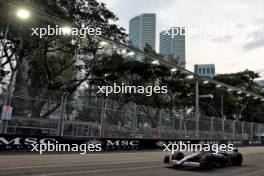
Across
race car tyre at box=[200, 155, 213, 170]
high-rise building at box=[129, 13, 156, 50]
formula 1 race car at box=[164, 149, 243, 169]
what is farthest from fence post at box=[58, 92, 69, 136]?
high-rise building at box=[129, 13, 156, 50]

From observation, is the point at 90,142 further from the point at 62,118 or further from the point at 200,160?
the point at 200,160

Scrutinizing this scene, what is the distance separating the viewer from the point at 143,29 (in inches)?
1645

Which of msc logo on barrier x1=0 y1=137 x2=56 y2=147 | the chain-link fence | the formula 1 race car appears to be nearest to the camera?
the formula 1 race car

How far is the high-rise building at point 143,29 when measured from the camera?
1551 inches

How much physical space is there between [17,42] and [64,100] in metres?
14.5

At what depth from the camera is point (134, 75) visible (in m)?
44.0

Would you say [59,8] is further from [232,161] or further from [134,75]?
[232,161]

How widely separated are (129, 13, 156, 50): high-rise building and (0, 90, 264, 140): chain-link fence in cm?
1328

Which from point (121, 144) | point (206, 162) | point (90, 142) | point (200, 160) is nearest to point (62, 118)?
point (90, 142)

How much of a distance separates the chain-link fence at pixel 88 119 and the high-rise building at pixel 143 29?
1328 cm

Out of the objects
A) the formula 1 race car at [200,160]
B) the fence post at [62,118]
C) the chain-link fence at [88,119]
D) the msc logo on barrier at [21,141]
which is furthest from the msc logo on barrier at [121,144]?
the formula 1 race car at [200,160]

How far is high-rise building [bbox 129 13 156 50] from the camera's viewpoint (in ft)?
129

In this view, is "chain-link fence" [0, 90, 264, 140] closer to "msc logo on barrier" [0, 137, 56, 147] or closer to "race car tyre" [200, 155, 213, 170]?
"msc logo on barrier" [0, 137, 56, 147]

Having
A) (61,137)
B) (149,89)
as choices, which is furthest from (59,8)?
(149,89)
